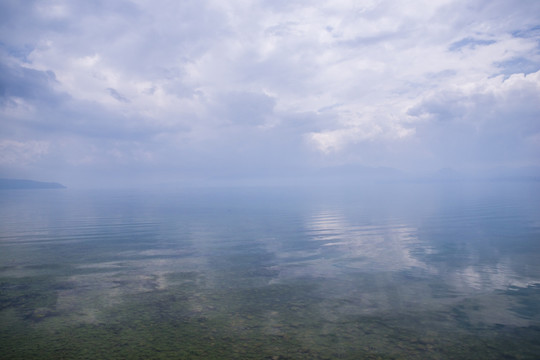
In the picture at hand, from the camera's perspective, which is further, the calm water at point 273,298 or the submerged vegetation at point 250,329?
the calm water at point 273,298

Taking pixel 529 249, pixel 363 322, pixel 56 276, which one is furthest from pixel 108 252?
pixel 529 249

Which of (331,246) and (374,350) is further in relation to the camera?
(331,246)

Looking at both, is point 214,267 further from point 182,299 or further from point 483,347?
point 483,347

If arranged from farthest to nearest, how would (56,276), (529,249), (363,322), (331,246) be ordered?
(331,246) < (529,249) < (56,276) < (363,322)

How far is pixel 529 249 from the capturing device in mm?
32750

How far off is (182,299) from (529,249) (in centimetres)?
3452

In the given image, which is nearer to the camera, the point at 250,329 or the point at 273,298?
the point at 250,329

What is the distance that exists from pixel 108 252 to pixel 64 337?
2061cm

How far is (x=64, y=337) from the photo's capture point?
579 inches

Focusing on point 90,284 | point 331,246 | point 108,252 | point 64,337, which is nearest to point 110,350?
point 64,337

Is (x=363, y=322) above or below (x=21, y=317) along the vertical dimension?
below

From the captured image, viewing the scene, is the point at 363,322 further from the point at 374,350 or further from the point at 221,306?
the point at 221,306

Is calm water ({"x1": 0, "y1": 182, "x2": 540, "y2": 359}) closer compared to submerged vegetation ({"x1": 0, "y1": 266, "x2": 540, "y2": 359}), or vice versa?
submerged vegetation ({"x1": 0, "y1": 266, "x2": 540, "y2": 359})

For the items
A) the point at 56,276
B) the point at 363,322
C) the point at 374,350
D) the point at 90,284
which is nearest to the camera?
the point at 374,350
